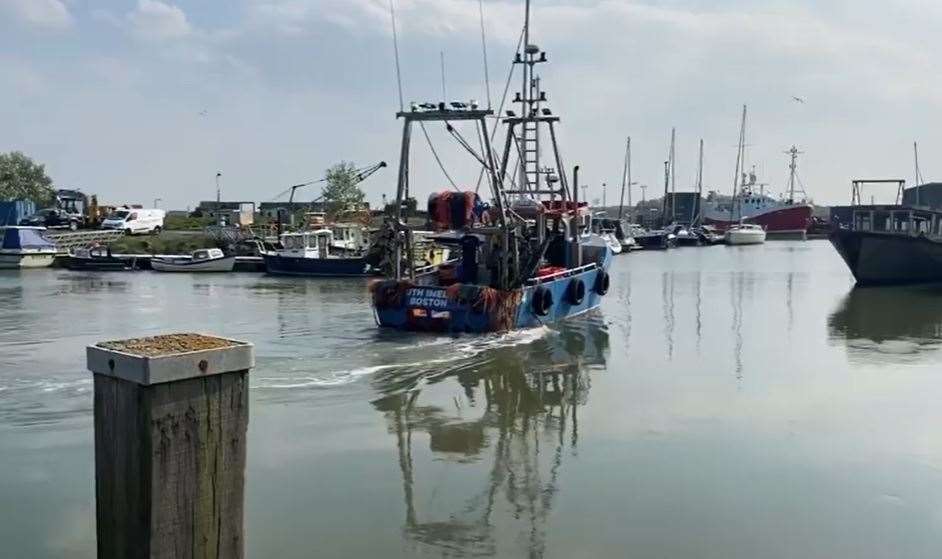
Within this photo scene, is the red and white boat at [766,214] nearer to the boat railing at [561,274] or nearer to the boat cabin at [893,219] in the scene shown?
the boat cabin at [893,219]

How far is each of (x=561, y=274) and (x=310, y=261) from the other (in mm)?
19803

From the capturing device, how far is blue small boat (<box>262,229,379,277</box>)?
3853 cm

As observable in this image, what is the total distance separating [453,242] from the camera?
20891 millimetres

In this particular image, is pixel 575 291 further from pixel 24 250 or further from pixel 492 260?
pixel 24 250

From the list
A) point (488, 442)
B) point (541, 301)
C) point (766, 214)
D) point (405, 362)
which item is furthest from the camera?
point (766, 214)

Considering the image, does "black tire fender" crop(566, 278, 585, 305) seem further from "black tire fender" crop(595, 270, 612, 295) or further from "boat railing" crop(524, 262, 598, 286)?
"black tire fender" crop(595, 270, 612, 295)

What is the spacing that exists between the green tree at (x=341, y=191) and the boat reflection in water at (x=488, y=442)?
152 ft

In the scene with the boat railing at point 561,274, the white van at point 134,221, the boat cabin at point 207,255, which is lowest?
the boat cabin at point 207,255

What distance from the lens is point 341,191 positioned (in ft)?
210

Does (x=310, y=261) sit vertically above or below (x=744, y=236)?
below

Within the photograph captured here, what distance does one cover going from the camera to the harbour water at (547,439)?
25.3 feet

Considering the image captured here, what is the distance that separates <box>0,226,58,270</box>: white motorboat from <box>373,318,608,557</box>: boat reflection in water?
3479cm

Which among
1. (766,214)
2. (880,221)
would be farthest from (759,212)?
(880,221)

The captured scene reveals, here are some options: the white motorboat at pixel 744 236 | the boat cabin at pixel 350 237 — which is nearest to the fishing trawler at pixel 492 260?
the boat cabin at pixel 350 237
